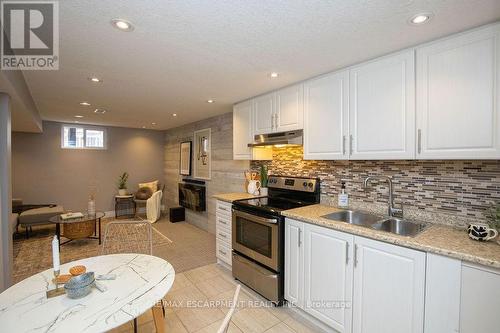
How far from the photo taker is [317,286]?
2033mm

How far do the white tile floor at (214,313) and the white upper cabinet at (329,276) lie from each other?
A: 0.25 m

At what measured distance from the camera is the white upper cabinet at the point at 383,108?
1.79 meters

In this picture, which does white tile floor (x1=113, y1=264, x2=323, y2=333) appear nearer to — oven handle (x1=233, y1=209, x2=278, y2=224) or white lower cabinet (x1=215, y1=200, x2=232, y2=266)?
white lower cabinet (x1=215, y1=200, x2=232, y2=266)

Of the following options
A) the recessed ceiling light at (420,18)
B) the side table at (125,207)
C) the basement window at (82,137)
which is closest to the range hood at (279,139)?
the recessed ceiling light at (420,18)

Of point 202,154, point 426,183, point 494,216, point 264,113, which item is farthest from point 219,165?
point 494,216

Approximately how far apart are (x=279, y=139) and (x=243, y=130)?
0.81m

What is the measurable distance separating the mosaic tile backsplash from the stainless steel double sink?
0.15 meters

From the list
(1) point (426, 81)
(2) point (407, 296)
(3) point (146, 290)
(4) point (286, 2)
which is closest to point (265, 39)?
(4) point (286, 2)

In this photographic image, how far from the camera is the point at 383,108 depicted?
1.92 metres

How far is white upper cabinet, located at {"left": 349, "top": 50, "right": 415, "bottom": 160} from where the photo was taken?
1.79 metres

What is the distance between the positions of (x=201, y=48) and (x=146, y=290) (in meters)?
1.72

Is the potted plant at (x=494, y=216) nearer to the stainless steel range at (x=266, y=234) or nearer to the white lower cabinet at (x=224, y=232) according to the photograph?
the stainless steel range at (x=266, y=234)

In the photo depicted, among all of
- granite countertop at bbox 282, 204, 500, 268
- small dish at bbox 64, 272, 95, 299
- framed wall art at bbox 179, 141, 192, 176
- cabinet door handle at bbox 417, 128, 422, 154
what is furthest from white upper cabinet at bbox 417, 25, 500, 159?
framed wall art at bbox 179, 141, 192, 176

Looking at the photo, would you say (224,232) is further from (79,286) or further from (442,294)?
(442,294)
